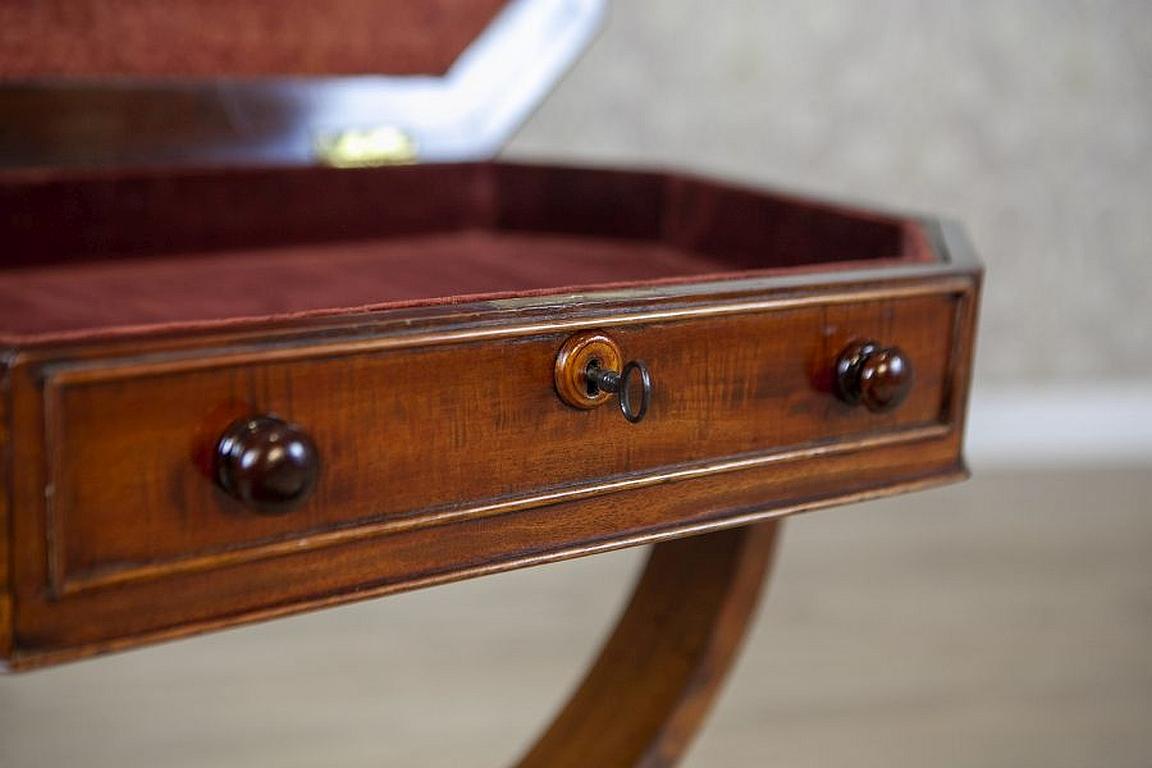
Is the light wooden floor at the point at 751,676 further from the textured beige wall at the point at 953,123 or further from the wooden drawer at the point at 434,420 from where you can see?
the wooden drawer at the point at 434,420

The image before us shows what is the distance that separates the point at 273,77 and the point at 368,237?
253 mm

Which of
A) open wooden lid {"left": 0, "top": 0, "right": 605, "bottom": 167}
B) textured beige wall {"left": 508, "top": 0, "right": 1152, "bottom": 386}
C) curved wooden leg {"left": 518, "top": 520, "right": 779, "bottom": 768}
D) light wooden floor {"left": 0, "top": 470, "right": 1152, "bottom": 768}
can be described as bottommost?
light wooden floor {"left": 0, "top": 470, "right": 1152, "bottom": 768}

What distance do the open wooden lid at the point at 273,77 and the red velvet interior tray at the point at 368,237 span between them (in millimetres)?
71

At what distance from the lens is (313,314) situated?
74 cm

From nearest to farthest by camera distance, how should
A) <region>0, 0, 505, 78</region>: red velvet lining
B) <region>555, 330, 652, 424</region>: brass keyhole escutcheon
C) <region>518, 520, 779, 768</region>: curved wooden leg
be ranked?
<region>555, 330, 652, 424</region>: brass keyhole escutcheon
<region>518, 520, 779, 768</region>: curved wooden leg
<region>0, 0, 505, 78</region>: red velvet lining

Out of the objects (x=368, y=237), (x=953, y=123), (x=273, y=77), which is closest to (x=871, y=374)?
(x=368, y=237)

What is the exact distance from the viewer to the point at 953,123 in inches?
122

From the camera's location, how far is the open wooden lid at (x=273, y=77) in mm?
A: 1418

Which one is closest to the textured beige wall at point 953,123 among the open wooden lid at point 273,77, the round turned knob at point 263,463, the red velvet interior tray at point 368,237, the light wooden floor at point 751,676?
the light wooden floor at point 751,676

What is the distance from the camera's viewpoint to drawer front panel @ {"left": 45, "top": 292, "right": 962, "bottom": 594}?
70 cm

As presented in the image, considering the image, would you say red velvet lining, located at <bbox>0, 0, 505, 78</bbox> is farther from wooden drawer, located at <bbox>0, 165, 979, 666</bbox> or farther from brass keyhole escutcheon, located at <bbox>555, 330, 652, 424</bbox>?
brass keyhole escutcheon, located at <bbox>555, 330, 652, 424</bbox>

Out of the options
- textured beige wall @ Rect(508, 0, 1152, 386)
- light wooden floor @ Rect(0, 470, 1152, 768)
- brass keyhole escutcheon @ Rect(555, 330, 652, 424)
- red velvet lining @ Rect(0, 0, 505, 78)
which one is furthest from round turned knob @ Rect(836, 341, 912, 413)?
textured beige wall @ Rect(508, 0, 1152, 386)

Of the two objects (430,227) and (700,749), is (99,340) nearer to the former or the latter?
(430,227)

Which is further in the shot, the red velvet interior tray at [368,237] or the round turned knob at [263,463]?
the red velvet interior tray at [368,237]
